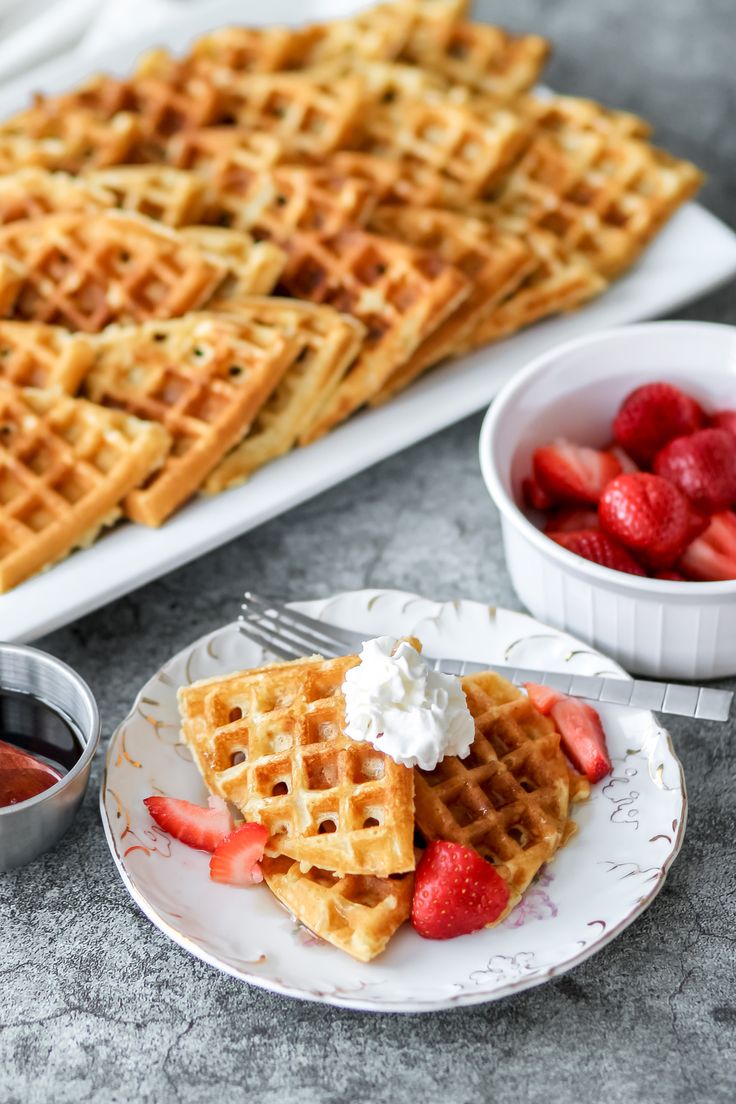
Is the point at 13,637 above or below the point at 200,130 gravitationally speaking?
below

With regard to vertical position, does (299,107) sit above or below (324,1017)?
above

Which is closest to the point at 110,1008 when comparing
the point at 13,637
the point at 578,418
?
A: the point at 13,637

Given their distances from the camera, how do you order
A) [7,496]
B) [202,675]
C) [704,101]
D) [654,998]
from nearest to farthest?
[654,998], [202,675], [7,496], [704,101]

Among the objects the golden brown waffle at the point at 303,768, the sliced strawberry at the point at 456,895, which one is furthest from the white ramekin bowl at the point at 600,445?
the sliced strawberry at the point at 456,895

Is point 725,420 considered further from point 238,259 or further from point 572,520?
point 238,259

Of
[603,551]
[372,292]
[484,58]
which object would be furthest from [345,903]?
[484,58]

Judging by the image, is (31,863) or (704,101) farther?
(704,101)

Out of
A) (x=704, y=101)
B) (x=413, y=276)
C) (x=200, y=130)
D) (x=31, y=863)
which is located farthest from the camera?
(x=704, y=101)

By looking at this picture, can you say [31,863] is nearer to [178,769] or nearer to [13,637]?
[178,769]
